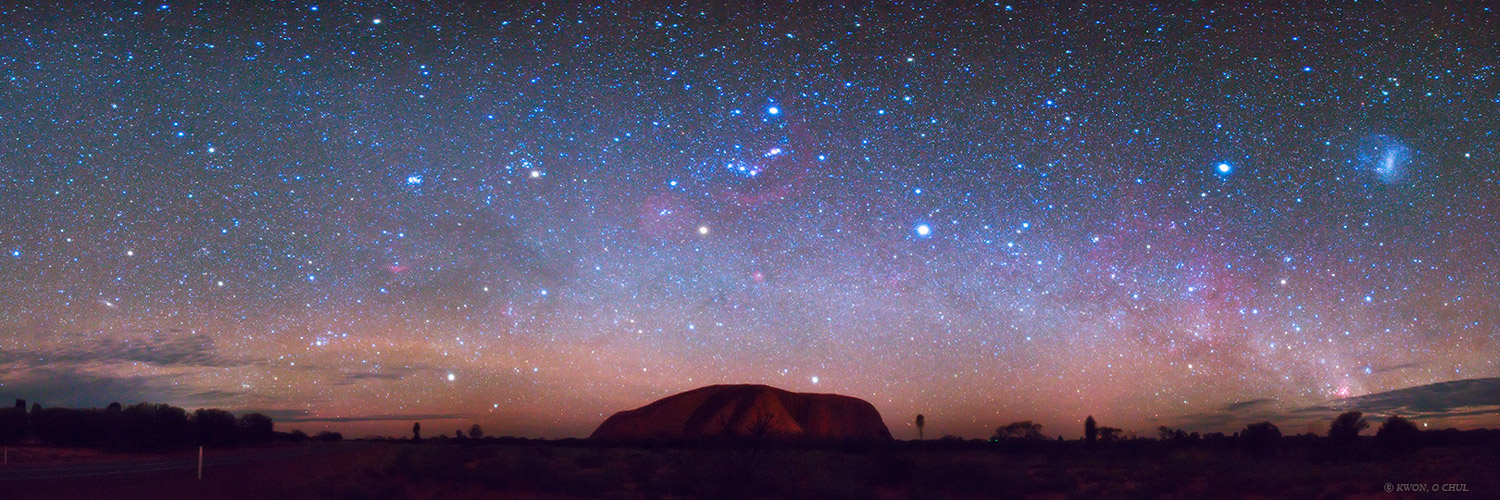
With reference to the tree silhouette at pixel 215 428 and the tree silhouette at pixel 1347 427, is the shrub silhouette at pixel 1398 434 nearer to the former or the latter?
the tree silhouette at pixel 1347 427

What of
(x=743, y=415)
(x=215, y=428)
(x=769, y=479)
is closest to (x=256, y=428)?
(x=215, y=428)

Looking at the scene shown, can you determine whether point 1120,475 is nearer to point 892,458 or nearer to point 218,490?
point 892,458

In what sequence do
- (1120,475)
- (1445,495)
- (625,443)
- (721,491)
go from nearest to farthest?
(1445,495), (721,491), (1120,475), (625,443)

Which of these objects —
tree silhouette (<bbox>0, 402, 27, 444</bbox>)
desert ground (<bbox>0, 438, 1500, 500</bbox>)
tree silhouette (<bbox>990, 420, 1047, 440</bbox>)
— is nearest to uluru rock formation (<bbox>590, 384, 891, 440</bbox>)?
tree silhouette (<bbox>990, 420, 1047, 440</bbox>)

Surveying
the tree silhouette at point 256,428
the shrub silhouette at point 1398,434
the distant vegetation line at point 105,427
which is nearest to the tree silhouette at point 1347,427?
the shrub silhouette at point 1398,434

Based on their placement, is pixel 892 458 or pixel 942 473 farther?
pixel 892 458

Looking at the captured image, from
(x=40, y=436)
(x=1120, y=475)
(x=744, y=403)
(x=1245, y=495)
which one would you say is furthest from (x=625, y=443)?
(x=1245, y=495)

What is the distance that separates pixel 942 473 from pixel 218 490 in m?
20.3

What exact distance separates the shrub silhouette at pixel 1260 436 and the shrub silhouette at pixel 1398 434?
4437mm

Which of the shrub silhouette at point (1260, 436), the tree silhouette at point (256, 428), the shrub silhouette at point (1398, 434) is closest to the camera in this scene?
the shrub silhouette at point (1398, 434)

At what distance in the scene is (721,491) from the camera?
2327 centimetres

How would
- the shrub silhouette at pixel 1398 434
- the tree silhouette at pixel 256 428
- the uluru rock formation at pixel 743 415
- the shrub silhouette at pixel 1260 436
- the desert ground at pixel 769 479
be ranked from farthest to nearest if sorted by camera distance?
1. the uluru rock formation at pixel 743 415
2. the tree silhouette at pixel 256 428
3. the shrub silhouette at pixel 1260 436
4. the shrub silhouette at pixel 1398 434
5. the desert ground at pixel 769 479

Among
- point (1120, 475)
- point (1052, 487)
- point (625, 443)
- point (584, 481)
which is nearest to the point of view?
point (584, 481)

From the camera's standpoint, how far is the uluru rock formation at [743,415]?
241ft
